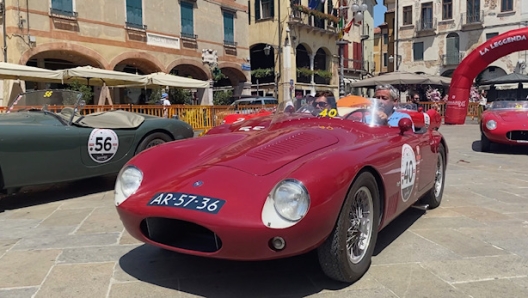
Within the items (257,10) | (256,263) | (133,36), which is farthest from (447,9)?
(256,263)

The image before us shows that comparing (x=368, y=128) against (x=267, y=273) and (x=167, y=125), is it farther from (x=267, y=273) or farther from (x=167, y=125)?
(x=167, y=125)

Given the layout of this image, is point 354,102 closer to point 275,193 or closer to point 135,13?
point 275,193

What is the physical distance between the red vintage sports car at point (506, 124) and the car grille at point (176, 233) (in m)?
7.75

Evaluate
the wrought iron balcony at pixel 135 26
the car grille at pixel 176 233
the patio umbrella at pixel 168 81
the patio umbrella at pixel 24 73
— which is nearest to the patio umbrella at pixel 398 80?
the patio umbrella at pixel 168 81

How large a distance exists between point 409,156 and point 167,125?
12.4ft

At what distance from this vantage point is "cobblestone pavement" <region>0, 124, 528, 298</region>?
261cm

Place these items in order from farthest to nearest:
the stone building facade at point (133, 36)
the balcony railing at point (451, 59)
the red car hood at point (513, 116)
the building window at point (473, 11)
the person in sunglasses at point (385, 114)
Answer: the balcony railing at point (451, 59) < the building window at point (473, 11) < the stone building facade at point (133, 36) < the red car hood at point (513, 116) < the person in sunglasses at point (385, 114)

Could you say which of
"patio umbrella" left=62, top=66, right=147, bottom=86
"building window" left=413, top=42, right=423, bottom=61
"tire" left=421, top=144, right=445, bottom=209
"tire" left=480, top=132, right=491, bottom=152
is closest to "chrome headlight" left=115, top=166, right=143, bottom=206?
"tire" left=421, top=144, right=445, bottom=209

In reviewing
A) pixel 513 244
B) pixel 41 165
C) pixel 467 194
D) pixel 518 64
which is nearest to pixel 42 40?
pixel 41 165

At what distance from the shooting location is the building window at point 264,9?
29775 millimetres

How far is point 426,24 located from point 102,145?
37.8 metres

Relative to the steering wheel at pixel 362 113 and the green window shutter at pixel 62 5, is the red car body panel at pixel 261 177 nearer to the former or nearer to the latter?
the steering wheel at pixel 362 113

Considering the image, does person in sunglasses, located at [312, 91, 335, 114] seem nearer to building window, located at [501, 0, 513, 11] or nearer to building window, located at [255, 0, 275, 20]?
building window, located at [255, 0, 275, 20]

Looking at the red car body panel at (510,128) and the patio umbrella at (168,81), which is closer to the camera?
the red car body panel at (510,128)
